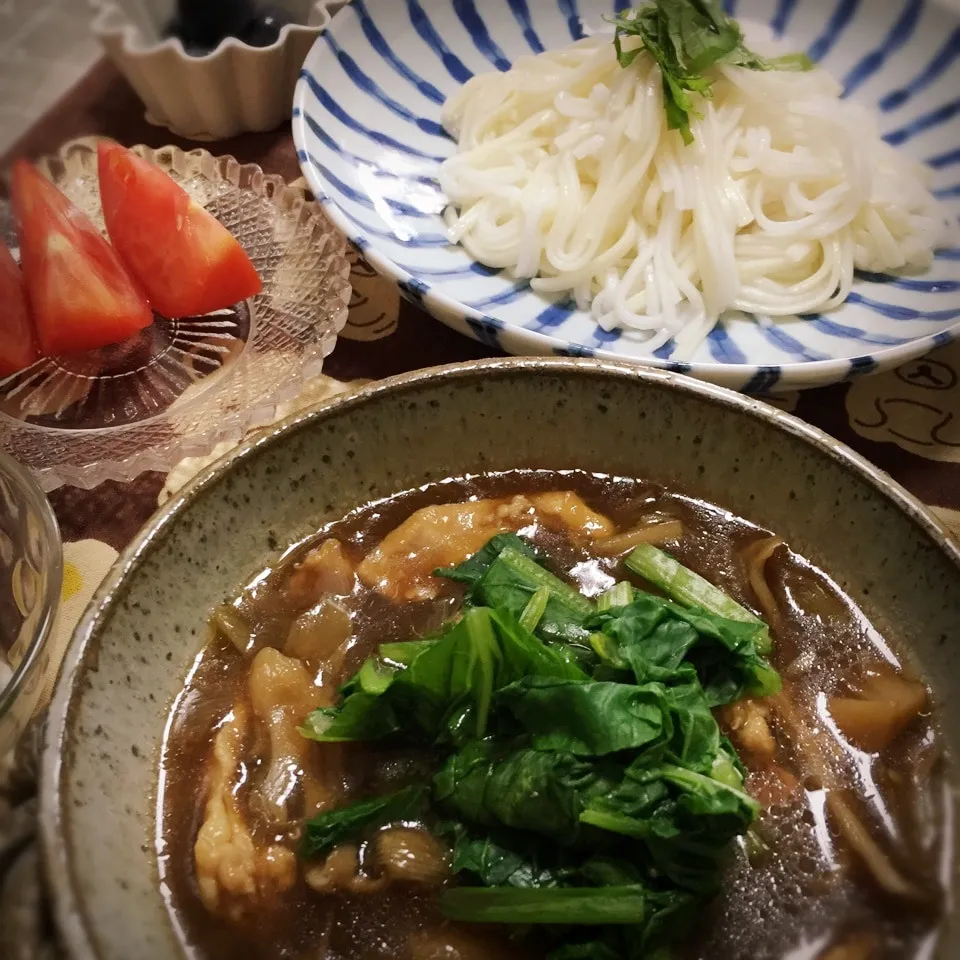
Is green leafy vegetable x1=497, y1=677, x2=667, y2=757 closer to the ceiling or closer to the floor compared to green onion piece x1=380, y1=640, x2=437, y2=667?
closer to the ceiling

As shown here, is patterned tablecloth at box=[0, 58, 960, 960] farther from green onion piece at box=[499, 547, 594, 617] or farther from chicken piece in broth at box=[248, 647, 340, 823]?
green onion piece at box=[499, 547, 594, 617]

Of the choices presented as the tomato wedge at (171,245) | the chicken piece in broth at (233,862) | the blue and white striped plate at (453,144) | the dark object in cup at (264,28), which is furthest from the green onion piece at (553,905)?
the dark object in cup at (264,28)

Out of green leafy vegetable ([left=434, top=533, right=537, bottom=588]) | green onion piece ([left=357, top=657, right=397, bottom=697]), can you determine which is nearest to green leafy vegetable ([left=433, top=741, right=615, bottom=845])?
green onion piece ([left=357, top=657, right=397, bottom=697])

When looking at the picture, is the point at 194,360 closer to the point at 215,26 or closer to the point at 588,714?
the point at 215,26

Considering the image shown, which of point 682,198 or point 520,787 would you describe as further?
point 682,198

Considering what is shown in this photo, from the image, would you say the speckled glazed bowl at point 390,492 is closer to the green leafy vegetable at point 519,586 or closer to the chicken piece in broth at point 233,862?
the chicken piece in broth at point 233,862

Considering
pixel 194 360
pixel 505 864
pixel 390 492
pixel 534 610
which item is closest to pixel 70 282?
pixel 194 360

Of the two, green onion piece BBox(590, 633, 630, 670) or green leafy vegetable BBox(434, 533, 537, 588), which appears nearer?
green onion piece BBox(590, 633, 630, 670)
